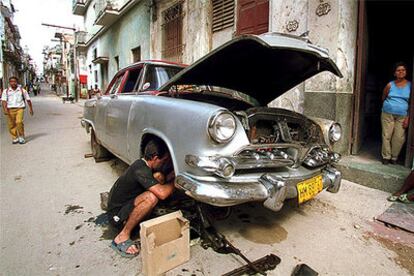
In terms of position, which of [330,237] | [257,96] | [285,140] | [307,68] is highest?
[307,68]

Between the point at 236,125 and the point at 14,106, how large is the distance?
21.2ft

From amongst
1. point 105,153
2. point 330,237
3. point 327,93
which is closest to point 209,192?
point 330,237

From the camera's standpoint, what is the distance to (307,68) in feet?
9.82

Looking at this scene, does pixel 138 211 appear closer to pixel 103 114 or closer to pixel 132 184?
pixel 132 184

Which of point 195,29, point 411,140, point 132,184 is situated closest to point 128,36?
point 195,29

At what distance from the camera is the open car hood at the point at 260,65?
89.5 inches

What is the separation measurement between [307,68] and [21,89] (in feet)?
21.7

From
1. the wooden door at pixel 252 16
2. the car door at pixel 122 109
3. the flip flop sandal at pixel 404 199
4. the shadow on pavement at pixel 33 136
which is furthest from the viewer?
the shadow on pavement at pixel 33 136

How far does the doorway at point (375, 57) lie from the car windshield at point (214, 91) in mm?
1956

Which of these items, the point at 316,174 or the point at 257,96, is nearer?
the point at 316,174

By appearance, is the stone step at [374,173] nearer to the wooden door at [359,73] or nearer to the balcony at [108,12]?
the wooden door at [359,73]

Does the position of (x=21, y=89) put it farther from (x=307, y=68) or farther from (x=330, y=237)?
(x=330, y=237)

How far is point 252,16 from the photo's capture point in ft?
20.5

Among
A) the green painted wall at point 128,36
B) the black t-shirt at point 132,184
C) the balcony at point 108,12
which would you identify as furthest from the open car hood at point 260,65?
the balcony at point 108,12
